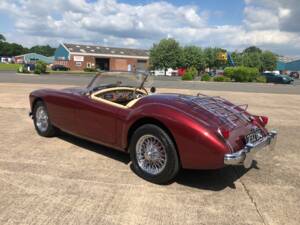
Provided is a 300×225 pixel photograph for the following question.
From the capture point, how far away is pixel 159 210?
3596 millimetres

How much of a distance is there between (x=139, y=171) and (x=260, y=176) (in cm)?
159

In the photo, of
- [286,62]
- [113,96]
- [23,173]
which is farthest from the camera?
[286,62]

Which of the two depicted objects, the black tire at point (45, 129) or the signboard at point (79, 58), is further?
the signboard at point (79, 58)

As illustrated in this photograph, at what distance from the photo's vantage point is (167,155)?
4.17 meters

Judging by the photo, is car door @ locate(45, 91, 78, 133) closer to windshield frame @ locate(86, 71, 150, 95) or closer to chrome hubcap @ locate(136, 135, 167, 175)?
windshield frame @ locate(86, 71, 150, 95)

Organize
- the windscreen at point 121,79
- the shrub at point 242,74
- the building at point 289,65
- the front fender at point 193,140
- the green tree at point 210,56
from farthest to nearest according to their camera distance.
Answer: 1. the building at point 289,65
2. the green tree at point 210,56
3. the shrub at point 242,74
4. the windscreen at point 121,79
5. the front fender at point 193,140

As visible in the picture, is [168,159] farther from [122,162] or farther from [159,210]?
[122,162]

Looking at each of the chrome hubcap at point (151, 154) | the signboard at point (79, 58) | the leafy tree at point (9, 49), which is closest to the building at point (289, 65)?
the signboard at point (79, 58)

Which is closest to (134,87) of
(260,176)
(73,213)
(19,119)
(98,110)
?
(98,110)

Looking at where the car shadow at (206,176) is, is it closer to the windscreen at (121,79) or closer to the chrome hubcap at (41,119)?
the windscreen at (121,79)

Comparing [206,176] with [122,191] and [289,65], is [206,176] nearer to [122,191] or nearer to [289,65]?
[122,191]

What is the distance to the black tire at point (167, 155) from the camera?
413 cm

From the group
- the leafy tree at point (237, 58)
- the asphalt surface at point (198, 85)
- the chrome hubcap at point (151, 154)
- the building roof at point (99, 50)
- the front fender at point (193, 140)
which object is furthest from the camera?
the leafy tree at point (237, 58)

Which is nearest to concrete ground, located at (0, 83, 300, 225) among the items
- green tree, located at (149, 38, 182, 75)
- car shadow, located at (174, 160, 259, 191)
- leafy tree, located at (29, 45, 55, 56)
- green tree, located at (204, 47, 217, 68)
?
car shadow, located at (174, 160, 259, 191)
